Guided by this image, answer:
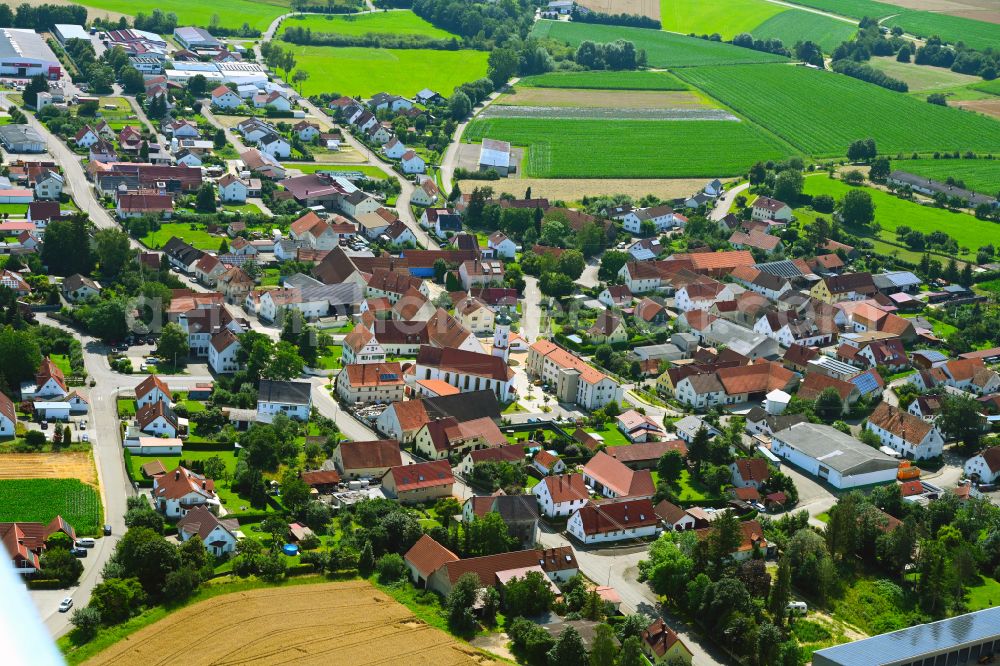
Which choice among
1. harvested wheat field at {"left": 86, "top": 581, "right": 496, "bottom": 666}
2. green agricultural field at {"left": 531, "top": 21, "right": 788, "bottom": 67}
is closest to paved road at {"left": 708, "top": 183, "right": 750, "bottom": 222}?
green agricultural field at {"left": 531, "top": 21, "right": 788, "bottom": 67}

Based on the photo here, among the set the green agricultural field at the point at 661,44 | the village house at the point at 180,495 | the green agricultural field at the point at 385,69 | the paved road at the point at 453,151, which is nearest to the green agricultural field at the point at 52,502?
the village house at the point at 180,495

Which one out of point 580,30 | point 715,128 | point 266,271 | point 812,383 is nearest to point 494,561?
point 812,383

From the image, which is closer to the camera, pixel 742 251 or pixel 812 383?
pixel 812 383

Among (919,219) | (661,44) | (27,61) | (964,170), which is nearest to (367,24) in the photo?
(661,44)

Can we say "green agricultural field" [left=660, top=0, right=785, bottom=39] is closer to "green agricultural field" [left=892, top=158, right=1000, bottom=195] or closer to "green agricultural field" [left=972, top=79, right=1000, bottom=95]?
"green agricultural field" [left=972, top=79, right=1000, bottom=95]

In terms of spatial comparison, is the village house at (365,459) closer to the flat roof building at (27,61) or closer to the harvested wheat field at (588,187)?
the harvested wheat field at (588,187)

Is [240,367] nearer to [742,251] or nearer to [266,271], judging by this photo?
[266,271]
